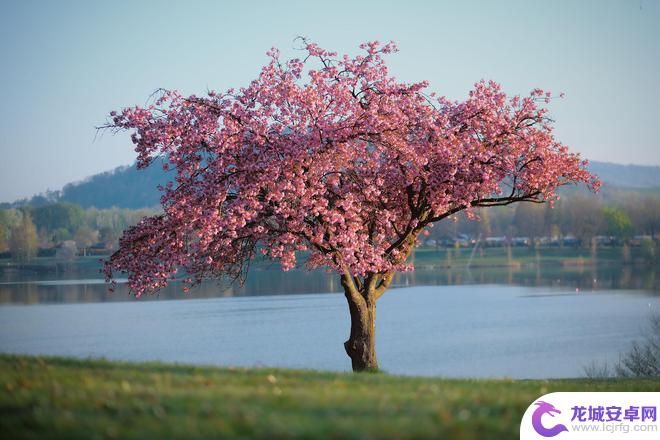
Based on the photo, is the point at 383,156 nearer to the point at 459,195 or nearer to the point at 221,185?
the point at 459,195

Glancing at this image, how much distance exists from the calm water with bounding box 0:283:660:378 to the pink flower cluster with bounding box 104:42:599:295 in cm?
710

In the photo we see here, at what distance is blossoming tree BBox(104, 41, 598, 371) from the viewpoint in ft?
70.7

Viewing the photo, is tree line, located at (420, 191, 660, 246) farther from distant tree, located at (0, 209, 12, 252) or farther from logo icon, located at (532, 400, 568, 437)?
logo icon, located at (532, 400, 568, 437)

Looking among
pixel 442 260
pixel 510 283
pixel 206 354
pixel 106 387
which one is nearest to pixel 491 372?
pixel 206 354

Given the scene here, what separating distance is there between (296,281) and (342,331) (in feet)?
207

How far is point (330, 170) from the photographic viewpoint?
22062mm

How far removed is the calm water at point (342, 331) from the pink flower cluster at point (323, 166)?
280 inches

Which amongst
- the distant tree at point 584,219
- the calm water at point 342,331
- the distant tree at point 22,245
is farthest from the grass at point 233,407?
the distant tree at point 584,219

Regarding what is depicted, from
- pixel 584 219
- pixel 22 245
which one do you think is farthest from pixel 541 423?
pixel 584 219

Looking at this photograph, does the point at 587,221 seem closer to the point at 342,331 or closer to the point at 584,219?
the point at 584,219

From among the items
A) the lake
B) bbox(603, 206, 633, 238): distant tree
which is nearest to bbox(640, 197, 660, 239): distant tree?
bbox(603, 206, 633, 238): distant tree

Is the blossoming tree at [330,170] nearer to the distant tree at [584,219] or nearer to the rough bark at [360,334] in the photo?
the rough bark at [360,334]

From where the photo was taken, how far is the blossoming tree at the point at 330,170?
70.7 feet

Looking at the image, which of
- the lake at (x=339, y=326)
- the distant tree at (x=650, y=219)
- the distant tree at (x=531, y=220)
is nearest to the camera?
the lake at (x=339, y=326)
